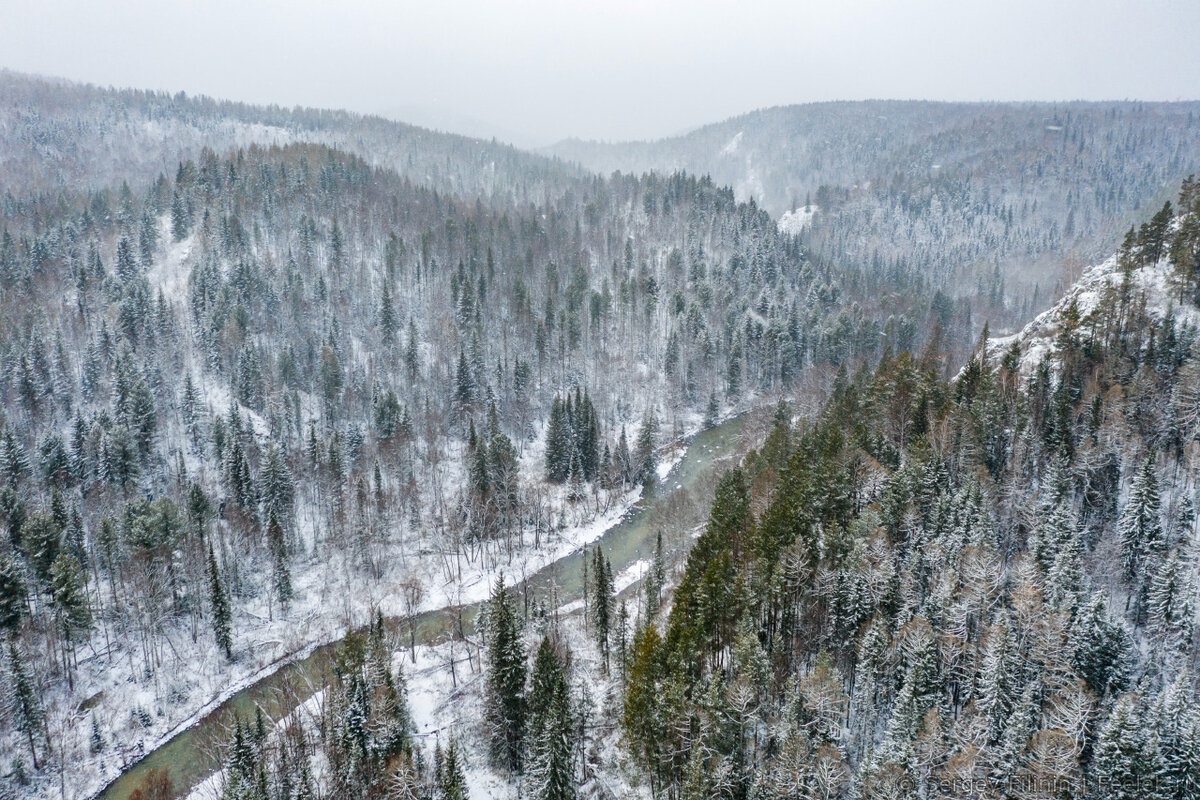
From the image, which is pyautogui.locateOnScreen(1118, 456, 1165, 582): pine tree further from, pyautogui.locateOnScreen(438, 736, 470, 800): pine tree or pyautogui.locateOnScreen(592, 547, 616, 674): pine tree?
pyautogui.locateOnScreen(438, 736, 470, 800): pine tree

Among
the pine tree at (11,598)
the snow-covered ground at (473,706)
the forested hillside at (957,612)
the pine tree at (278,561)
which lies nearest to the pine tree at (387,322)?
the pine tree at (278,561)

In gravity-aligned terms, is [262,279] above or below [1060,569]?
above

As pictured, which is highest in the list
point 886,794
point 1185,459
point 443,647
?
point 1185,459

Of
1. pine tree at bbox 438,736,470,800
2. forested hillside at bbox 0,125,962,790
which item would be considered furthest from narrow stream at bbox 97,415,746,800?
pine tree at bbox 438,736,470,800

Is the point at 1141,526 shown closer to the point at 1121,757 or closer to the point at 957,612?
the point at 957,612

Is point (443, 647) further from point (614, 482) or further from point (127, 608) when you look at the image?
point (614, 482)

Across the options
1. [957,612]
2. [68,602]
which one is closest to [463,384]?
[68,602]

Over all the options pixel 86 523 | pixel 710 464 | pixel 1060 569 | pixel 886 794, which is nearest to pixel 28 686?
pixel 86 523
